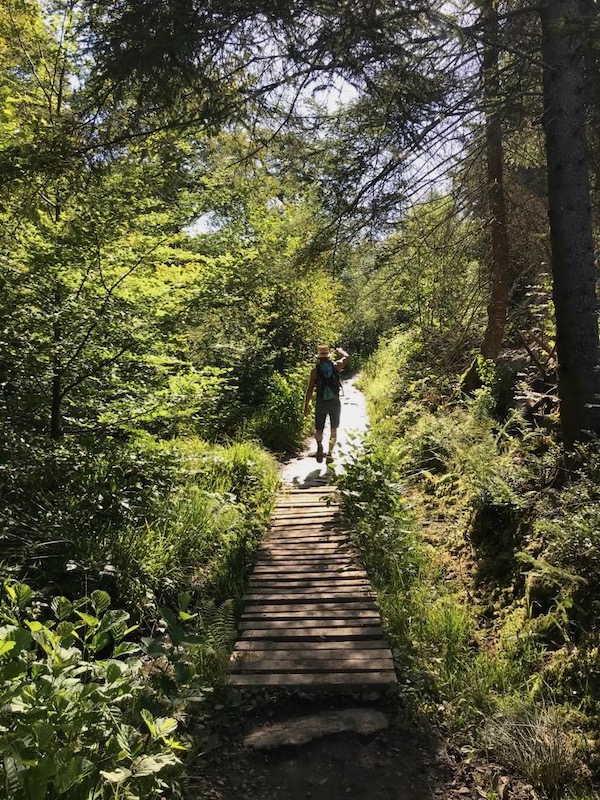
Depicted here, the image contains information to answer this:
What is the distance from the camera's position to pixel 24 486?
5.34 meters

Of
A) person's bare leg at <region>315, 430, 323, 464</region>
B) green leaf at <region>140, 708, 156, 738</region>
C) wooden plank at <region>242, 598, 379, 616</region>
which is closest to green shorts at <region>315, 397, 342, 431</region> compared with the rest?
person's bare leg at <region>315, 430, 323, 464</region>

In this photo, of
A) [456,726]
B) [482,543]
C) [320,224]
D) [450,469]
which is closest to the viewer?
[456,726]

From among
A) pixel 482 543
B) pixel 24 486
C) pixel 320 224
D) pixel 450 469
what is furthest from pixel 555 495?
pixel 24 486

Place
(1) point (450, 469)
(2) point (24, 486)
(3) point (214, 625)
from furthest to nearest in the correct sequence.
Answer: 1. (1) point (450, 469)
2. (2) point (24, 486)
3. (3) point (214, 625)

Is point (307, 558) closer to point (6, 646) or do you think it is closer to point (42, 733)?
point (42, 733)

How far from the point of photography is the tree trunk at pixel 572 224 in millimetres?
5039

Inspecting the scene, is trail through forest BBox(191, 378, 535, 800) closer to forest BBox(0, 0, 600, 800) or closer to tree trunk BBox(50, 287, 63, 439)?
forest BBox(0, 0, 600, 800)

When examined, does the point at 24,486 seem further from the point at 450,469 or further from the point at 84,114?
the point at 450,469

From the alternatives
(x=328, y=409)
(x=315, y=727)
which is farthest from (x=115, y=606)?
(x=328, y=409)

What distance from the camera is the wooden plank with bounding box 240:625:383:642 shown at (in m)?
4.51

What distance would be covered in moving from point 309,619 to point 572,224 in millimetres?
4821

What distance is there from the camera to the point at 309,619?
482 centimetres

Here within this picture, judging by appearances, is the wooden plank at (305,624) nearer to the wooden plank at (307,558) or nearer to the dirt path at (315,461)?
the wooden plank at (307,558)

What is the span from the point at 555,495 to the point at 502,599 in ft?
3.92
